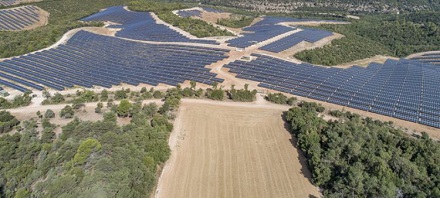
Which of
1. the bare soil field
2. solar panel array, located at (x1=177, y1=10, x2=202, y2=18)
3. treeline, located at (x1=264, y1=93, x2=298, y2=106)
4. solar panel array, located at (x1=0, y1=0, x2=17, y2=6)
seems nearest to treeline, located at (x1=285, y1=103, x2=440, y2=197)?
the bare soil field

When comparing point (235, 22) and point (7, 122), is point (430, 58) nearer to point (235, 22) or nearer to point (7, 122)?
point (235, 22)

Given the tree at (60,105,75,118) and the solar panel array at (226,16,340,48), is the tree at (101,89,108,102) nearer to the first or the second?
the tree at (60,105,75,118)

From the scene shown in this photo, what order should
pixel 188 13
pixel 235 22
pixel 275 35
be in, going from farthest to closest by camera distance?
pixel 188 13
pixel 235 22
pixel 275 35

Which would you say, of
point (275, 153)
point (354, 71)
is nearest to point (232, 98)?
point (275, 153)

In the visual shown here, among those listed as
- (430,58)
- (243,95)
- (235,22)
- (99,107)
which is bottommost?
(99,107)

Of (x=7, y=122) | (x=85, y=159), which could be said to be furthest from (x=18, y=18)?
(x=85, y=159)

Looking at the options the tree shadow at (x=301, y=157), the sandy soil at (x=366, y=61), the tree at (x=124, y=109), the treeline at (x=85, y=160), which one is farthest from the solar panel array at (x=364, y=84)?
the treeline at (x=85, y=160)

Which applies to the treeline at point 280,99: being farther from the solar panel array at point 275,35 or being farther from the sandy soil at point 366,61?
the sandy soil at point 366,61
